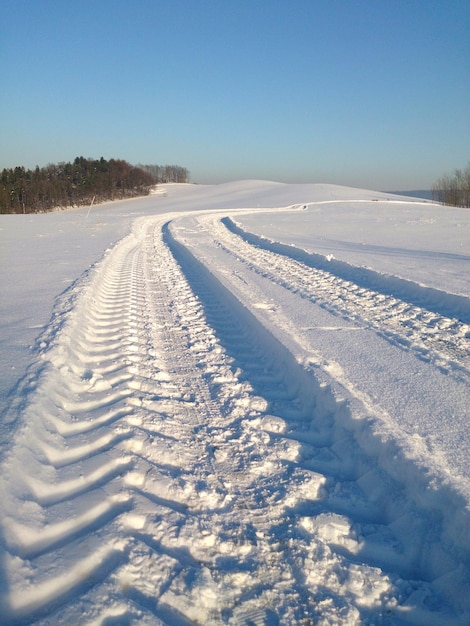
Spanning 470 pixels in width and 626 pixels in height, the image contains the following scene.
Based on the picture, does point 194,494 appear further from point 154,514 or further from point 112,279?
point 112,279

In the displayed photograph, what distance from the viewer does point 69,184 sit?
2697 inches

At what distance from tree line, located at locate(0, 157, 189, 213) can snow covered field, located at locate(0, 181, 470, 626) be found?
2054 inches

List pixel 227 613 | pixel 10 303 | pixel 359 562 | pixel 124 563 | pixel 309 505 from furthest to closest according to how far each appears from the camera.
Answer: pixel 10 303 < pixel 309 505 < pixel 359 562 < pixel 124 563 < pixel 227 613

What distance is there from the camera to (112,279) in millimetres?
9023

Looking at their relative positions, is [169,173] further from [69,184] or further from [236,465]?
[236,465]

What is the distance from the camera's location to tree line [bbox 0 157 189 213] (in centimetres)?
6006

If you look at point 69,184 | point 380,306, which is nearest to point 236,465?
point 380,306

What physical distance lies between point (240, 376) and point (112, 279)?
Result: 5.47 metres

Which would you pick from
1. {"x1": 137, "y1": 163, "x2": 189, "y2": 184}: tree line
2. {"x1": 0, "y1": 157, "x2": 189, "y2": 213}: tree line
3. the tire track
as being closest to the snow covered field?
the tire track

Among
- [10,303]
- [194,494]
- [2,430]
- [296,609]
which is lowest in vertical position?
[296,609]

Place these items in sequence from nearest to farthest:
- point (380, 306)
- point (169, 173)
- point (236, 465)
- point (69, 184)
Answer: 1. point (236, 465)
2. point (380, 306)
3. point (69, 184)
4. point (169, 173)

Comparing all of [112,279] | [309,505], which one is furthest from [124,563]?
[112,279]

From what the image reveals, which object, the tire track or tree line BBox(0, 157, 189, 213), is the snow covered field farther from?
tree line BBox(0, 157, 189, 213)

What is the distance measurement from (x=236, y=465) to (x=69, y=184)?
73.8m
